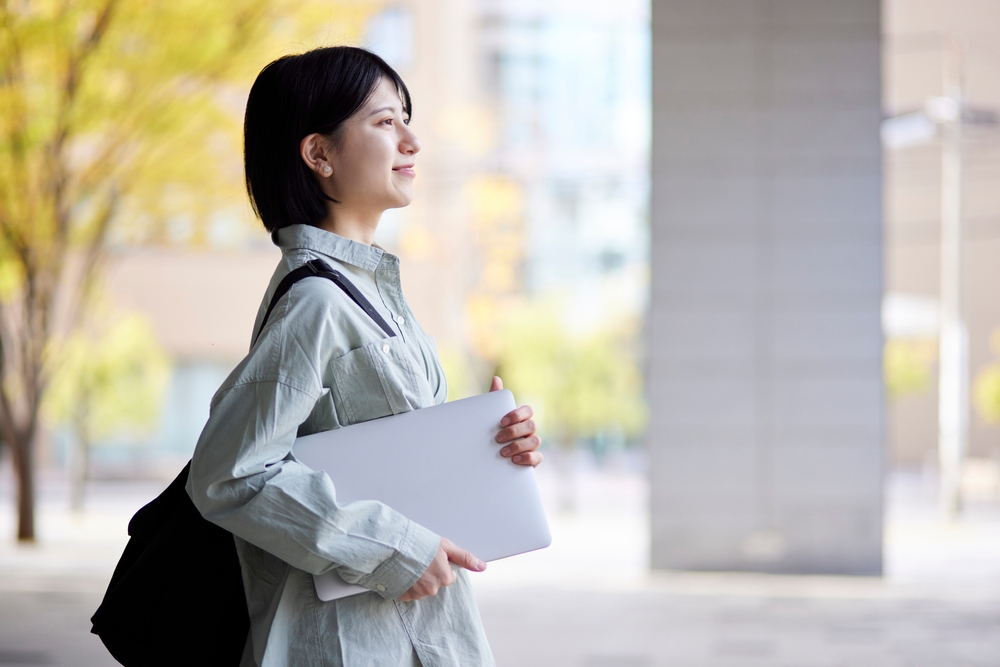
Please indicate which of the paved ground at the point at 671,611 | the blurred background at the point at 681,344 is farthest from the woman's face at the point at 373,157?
the paved ground at the point at 671,611

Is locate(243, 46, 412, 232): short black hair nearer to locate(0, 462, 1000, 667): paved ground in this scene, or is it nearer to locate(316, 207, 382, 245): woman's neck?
locate(316, 207, 382, 245): woman's neck

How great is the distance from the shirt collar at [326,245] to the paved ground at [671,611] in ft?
9.68

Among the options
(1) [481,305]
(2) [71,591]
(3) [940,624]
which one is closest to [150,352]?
(1) [481,305]

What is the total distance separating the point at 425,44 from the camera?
18.1m

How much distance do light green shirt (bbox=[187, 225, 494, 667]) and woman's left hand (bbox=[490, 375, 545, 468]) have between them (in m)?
0.10

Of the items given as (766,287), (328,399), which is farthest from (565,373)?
(328,399)

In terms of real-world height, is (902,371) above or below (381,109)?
below

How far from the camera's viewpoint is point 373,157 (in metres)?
1.15

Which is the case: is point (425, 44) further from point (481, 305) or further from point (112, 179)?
point (112, 179)

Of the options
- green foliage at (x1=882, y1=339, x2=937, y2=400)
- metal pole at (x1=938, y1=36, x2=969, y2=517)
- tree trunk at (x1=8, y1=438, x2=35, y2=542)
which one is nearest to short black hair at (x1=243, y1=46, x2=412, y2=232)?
tree trunk at (x1=8, y1=438, x2=35, y2=542)

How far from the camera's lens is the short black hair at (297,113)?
1.13 meters

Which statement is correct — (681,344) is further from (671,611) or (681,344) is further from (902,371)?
(902,371)

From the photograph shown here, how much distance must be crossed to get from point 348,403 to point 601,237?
2012 centimetres

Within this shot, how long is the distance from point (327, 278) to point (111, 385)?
11.8 meters
